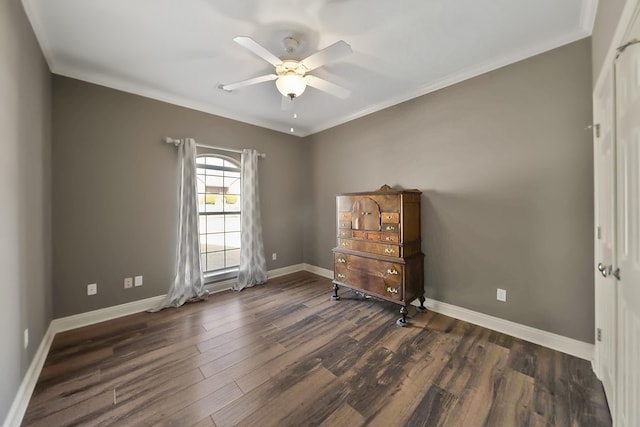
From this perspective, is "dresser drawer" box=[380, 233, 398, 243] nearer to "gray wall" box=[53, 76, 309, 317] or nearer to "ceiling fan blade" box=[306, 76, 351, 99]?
"ceiling fan blade" box=[306, 76, 351, 99]

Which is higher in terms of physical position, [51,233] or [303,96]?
[303,96]

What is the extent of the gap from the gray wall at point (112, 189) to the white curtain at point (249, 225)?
1.96 feet

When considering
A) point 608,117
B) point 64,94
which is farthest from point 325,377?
point 64,94

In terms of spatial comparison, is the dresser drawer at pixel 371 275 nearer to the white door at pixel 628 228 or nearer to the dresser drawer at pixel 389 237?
the dresser drawer at pixel 389 237

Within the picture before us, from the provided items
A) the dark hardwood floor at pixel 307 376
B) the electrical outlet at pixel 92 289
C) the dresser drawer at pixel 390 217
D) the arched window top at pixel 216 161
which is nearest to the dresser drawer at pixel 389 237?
the dresser drawer at pixel 390 217

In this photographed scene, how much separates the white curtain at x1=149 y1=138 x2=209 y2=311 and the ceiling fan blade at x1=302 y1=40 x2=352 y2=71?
2.11m

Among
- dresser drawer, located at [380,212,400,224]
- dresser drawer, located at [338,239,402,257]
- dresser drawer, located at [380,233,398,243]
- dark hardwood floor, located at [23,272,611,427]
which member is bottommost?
dark hardwood floor, located at [23,272,611,427]

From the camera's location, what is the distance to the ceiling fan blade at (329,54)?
1661 millimetres

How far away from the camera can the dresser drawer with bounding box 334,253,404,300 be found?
2.64 m

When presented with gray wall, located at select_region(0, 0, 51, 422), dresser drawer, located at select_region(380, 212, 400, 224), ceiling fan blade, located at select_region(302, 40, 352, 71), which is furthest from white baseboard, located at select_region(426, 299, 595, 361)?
gray wall, located at select_region(0, 0, 51, 422)

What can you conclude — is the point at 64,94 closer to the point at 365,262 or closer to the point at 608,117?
the point at 365,262

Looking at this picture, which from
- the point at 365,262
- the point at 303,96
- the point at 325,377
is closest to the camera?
the point at 325,377

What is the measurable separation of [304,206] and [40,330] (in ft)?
11.6

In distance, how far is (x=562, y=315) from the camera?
2.06 metres
